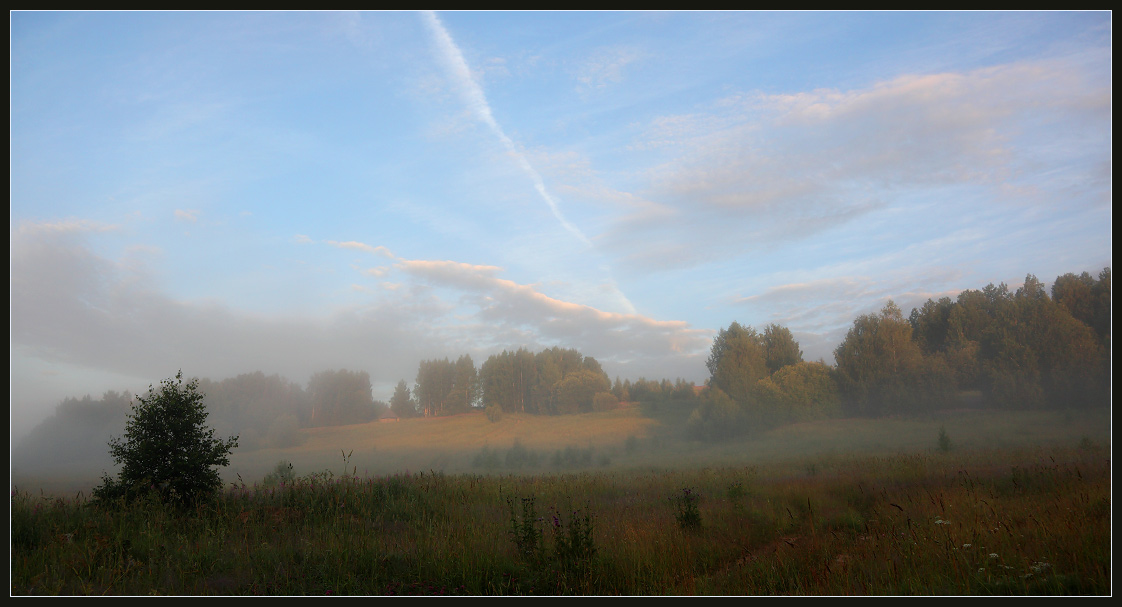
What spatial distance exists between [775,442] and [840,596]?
108ft

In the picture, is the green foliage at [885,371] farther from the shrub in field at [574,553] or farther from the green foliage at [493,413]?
the shrub in field at [574,553]

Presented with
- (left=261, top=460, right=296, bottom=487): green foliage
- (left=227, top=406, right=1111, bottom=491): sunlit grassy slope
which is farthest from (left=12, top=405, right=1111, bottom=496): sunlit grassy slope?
(left=261, top=460, right=296, bottom=487): green foliage

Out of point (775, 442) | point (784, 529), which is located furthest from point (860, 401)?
point (784, 529)

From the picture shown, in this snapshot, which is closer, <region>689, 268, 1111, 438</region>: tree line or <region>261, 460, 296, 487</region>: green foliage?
<region>261, 460, 296, 487</region>: green foliage

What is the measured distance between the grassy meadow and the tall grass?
1.4 inches

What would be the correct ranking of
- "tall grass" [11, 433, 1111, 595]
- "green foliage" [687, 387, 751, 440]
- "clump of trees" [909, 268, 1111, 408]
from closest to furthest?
"tall grass" [11, 433, 1111, 595] < "clump of trees" [909, 268, 1111, 408] < "green foliage" [687, 387, 751, 440]

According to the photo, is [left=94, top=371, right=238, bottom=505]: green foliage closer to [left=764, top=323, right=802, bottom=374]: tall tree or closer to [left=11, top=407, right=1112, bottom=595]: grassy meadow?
[left=11, top=407, right=1112, bottom=595]: grassy meadow

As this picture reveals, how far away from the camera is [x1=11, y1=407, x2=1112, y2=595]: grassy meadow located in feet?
18.8

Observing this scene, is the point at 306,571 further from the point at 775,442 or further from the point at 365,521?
the point at 775,442

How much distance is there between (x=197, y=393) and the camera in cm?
1041

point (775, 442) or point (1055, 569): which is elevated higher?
point (1055, 569)

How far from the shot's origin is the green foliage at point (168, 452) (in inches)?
375

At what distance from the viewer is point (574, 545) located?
6.12m

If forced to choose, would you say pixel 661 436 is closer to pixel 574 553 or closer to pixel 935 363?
pixel 935 363
